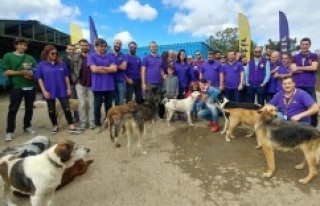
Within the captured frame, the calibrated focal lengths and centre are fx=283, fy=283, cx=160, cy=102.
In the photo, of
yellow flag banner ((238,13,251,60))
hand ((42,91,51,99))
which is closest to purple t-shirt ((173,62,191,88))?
hand ((42,91,51,99))

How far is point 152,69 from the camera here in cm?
796

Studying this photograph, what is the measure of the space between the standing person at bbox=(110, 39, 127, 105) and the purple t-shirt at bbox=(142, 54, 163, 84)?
0.63m

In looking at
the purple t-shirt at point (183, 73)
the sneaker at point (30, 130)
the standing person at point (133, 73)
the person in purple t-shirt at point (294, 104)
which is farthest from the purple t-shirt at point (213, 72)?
the sneaker at point (30, 130)

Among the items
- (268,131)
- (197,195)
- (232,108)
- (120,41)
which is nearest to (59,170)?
(197,195)

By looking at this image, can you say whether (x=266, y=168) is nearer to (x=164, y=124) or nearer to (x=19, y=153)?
(x=164, y=124)

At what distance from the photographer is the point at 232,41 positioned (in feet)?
104

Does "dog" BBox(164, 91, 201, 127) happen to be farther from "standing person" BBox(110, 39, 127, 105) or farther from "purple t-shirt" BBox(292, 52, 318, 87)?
"purple t-shirt" BBox(292, 52, 318, 87)

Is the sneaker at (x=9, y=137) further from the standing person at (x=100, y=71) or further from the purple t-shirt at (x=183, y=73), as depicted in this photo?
the purple t-shirt at (x=183, y=73)

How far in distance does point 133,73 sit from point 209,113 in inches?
95.5

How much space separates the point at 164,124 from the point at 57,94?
9.77 feet

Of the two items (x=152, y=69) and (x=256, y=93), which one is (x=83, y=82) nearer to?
(x=152, y=69)

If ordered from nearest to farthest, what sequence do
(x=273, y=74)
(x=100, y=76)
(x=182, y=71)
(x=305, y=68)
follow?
(x=305, y=68), (x=100, y=76), (x=273, y=74), (x=182, y=71)

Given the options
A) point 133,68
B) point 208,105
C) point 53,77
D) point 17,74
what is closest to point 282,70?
point 208,105

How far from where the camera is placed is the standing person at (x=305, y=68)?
673 cm
